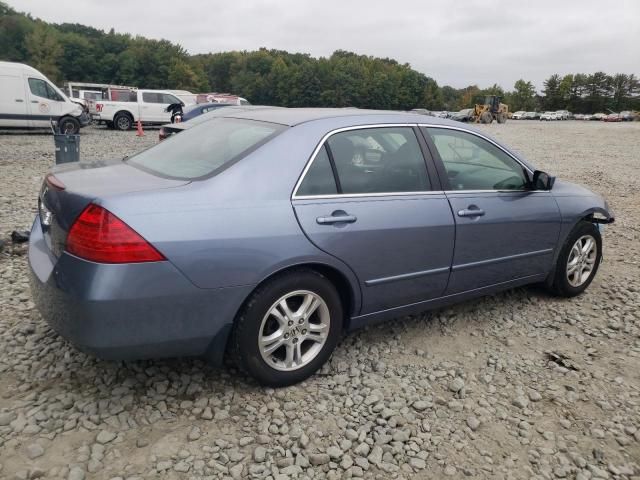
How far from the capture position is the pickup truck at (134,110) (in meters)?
21.2

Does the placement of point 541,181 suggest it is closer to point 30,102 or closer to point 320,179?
point 320,179

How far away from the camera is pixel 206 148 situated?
10.2ft

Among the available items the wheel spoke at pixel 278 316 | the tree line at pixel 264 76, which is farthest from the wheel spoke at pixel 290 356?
the tree line at pixel 264 76

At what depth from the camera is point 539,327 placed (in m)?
3.87

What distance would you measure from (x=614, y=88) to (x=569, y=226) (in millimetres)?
118607

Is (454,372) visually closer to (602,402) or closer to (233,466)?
(602,402)

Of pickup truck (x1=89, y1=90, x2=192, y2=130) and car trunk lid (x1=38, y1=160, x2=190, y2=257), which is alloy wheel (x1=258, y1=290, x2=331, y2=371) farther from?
pickup truck (x1=89, y1=90, x2=192, y2=130)

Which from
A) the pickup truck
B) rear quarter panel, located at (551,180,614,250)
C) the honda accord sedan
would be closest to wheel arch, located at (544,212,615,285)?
rear quarter panel, located at (551,180,614,250)

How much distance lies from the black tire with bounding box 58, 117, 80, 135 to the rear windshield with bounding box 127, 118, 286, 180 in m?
15.5

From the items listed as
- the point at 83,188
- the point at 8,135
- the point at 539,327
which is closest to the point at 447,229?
the point at 539,327

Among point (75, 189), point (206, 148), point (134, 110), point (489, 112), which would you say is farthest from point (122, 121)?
point (489, 112)

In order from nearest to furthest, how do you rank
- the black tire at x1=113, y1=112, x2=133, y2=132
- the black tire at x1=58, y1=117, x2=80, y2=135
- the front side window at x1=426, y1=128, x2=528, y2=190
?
the front side window at x1=426, y1=128, x2=528, y2=190 < the black tire at x1=58, y1=117, x2=80, y2=135 < the black tire at x1=113, y1=112, x2=133, y2=132

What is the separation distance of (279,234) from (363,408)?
1.04m

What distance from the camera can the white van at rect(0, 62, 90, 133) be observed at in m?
15.8
